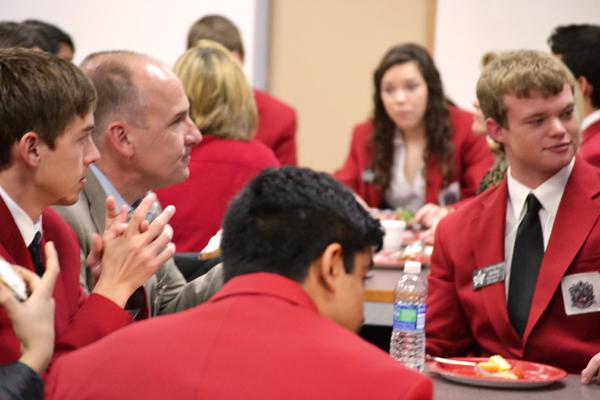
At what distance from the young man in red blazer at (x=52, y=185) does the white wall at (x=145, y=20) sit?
495 centimetres

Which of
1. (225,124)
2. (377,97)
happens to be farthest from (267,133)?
(225,124)

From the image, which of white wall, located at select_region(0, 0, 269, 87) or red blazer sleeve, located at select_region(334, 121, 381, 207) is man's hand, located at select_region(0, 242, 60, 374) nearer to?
red blazer sleeve, located at select_region(334, 121, 381, 207)

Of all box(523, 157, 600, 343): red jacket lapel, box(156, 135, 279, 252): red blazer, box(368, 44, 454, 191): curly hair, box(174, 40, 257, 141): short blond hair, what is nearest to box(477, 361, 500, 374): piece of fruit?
box(523, 157, 600, 343): red jacket lapel

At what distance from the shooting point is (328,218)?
4.98 ft

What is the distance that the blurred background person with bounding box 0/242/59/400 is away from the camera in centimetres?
170

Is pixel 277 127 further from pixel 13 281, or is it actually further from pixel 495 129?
pixel 13 281

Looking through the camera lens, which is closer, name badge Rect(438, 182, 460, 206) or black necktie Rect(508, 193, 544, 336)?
black necktie Rect(508, 193, 544, 336)

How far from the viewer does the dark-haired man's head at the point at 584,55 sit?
14.2 feet

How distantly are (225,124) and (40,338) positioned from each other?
234 cm

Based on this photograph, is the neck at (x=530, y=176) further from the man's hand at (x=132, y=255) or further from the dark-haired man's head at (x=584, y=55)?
the dark-haired man's head at (x=584, y=55)

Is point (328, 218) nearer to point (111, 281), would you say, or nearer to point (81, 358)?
point (81, 358)

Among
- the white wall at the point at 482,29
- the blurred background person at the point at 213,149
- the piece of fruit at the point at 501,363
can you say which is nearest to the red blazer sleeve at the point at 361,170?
the blurred background person at the point at 213,149

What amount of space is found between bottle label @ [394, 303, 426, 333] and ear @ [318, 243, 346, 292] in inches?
41.7

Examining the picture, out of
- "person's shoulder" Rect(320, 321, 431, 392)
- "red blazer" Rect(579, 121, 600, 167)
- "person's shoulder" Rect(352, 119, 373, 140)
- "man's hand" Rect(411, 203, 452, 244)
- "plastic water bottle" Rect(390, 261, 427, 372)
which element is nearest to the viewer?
"person's shoulder" Rect(320, 321, 431, 392)
